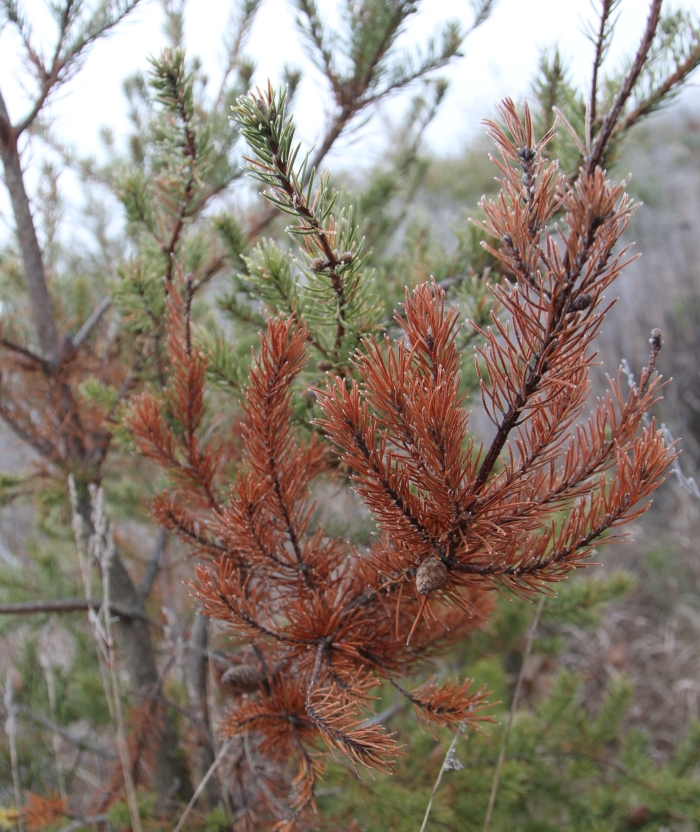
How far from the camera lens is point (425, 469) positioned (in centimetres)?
40

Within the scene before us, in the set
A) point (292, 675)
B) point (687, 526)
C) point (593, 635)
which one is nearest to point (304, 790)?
point (292, 675)

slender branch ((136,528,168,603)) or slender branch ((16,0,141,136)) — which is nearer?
slender branch ((16,0,141,136))

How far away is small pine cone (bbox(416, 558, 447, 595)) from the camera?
43 centimetres

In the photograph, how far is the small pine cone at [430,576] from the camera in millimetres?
426

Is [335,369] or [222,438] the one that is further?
[222,438]

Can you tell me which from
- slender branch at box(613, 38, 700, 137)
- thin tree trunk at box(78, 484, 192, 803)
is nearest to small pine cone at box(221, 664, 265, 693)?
thin tree trunk at box(78, 484, 192, 803)

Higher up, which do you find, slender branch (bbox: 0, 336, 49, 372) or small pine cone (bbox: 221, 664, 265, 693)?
slender branch (bbox: 0, 336, 49, 372)

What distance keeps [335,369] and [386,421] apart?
0.54 feet

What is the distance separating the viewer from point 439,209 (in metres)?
6.05

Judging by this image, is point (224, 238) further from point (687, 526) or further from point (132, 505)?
point (687, 526)

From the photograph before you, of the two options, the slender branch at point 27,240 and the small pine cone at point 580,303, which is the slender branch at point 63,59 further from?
the small pine cone at point 580,303

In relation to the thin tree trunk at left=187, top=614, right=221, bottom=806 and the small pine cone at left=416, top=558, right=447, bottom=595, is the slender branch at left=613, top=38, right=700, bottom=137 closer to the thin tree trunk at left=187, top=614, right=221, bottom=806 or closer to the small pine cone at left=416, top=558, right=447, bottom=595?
the small pine cone at left=416, top=558, right=447, bottom=595

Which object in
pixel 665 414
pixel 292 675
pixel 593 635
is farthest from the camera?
pixel 665 414

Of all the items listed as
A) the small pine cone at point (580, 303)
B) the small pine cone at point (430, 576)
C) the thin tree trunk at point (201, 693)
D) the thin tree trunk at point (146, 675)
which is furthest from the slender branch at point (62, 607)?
the small pine cone at point (580, 303)
